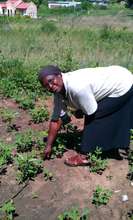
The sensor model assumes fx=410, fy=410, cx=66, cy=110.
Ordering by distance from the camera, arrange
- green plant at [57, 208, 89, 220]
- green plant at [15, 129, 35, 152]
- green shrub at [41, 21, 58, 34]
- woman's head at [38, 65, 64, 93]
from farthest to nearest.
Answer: green shrub at [41, 21, 58, 34] < green plant at [15, 129, 35, 152] < woman's head at [38, 65, 64, 93] < green plant at [57, 208, 89, 220]

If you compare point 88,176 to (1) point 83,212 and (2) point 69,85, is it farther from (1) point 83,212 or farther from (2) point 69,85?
(2) point 69,85

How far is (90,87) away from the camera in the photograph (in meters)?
3.79

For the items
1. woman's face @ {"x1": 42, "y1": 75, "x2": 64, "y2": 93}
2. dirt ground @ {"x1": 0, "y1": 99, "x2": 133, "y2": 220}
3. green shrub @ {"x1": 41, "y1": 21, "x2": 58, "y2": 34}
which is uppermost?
woman's face @ {"x1": 42, "y1": 75, "x2": 64, "y2": 93}

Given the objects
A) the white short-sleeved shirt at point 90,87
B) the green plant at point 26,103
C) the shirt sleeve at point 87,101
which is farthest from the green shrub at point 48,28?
the shirt sleeve at point 87,101

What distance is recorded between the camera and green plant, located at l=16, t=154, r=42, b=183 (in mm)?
4090

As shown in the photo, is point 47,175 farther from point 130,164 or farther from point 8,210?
point 130,164

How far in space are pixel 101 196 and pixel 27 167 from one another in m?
0.81

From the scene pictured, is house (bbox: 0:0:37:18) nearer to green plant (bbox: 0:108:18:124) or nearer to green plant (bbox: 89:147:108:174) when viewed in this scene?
green plant (bbox: 0:108:18:124)

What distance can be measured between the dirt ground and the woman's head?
39.8 inches

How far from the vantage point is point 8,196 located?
3959mm

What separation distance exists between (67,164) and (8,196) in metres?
0.76

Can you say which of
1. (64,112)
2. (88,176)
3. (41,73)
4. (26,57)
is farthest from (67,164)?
(26,57)

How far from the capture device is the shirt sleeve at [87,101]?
12.2ft

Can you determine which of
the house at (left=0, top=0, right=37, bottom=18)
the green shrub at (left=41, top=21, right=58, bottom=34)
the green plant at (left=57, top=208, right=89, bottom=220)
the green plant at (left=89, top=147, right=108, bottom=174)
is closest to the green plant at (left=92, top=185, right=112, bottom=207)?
the green plant at (left=57, top=208, right=89, bottom=220)
